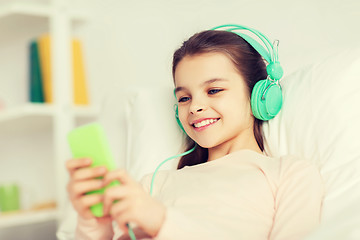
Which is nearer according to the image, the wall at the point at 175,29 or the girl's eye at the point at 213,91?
the girl's eye at the point at 213,91

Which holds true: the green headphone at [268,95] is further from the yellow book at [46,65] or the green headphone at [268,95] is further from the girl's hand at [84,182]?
the yellow book at [46,65]

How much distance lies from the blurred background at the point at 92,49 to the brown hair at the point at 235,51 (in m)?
0.21

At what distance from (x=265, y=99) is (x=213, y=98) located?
114mm

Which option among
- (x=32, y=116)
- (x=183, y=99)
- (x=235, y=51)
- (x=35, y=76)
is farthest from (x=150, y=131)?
(x=35, y=76)

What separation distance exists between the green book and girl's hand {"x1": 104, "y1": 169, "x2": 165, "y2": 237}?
1.37 meters

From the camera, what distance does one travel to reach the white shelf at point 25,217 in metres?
1.72

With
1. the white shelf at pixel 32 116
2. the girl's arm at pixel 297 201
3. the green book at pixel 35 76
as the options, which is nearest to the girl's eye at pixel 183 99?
the girl's arm at pixel 297 201

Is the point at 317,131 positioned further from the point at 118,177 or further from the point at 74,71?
the point at 74,71

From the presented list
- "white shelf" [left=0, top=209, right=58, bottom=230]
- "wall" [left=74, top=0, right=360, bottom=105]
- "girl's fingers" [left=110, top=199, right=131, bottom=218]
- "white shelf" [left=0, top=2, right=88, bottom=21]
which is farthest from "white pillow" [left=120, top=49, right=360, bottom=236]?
"white shelf" [left=0, top=2, right=88, bottom=21]

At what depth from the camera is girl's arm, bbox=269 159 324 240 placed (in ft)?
2.70

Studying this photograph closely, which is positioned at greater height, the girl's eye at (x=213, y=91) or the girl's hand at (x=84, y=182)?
the girl's eye at (x=213, y=91)

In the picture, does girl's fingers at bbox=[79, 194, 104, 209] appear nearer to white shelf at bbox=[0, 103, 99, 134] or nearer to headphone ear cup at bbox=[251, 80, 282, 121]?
headphone ear cup at bbox=[251, 80, 282, 121]

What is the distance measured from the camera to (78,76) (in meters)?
1.94

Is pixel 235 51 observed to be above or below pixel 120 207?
above
